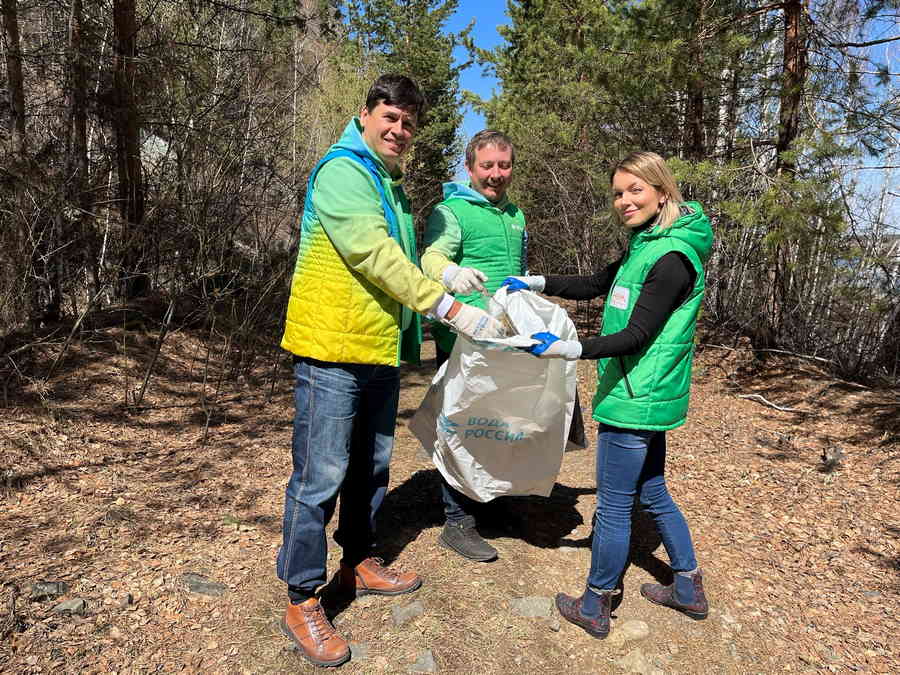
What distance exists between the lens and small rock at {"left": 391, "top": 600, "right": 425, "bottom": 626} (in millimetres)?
2275

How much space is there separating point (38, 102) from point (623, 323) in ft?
17.9

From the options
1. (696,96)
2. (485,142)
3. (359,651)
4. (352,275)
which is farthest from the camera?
(696,96)

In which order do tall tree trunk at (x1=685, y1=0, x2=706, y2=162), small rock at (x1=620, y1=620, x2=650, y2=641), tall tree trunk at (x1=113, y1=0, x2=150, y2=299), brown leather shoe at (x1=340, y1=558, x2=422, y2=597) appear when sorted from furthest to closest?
tall tree trunk at (x1=685, y1=0, x2=706, y2=162) → tall tree trunk at (x1=113, y1=0, x2=150, y2=299) → brown leather shoe at (x1=340, y1=558, x2=422, y2=597) → small rock at (x1=620, y1=620, x2=650, y2=641)

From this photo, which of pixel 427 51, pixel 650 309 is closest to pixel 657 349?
pixel 650 309

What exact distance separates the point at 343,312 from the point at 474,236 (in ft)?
3.03


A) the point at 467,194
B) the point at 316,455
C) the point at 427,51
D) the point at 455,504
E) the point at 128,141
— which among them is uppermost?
the point at 427,51

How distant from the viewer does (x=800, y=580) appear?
2711 mm

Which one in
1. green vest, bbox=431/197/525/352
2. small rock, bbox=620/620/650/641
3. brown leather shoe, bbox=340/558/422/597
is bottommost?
small rock, bbox=620/620/650/641

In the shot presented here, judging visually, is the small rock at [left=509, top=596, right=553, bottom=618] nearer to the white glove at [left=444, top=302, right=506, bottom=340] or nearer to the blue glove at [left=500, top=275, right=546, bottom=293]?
the white glove at [left=444, top=302, right=506, bottom=340]

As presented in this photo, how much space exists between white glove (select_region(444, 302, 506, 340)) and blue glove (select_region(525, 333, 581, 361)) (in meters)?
0.15

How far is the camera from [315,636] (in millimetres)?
2023

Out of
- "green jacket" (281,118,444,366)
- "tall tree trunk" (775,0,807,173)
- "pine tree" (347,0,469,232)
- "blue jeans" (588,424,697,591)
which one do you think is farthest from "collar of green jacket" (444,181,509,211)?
"pine tree" (347,0,469,232)

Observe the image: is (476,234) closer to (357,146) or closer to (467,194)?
(467,194)

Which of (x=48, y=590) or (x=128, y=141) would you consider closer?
(x=48, y=590)
